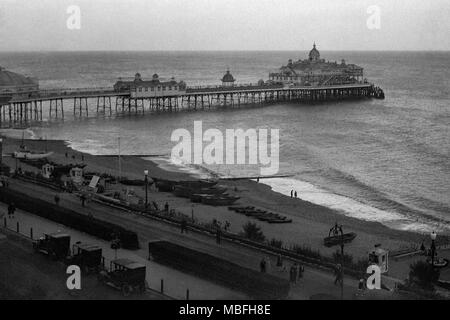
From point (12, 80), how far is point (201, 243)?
56303mm

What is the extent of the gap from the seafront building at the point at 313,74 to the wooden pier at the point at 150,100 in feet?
4.58

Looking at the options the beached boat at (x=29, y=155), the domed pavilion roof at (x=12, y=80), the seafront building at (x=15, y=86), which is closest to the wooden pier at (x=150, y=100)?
the seafront building at (x=15, y=86)

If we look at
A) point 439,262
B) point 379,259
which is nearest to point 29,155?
point 379,259

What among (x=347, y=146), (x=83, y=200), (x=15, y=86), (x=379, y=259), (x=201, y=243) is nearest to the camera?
(x=379, y=259)

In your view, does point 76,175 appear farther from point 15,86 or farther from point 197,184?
point 15,86

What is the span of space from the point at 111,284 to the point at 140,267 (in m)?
1.04

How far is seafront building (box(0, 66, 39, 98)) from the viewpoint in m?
71.7

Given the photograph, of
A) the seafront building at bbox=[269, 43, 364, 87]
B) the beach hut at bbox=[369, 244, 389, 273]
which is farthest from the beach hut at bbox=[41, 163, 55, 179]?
the seafront building at bbox=[269, 43, 364, 87]

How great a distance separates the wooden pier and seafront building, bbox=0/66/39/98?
91cm

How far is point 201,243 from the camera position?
2389 centimetres

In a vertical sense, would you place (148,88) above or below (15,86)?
below

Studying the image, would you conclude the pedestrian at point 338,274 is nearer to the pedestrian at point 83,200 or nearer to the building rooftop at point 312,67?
the pedestrian at point 83,200

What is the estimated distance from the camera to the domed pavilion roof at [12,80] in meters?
72.8
